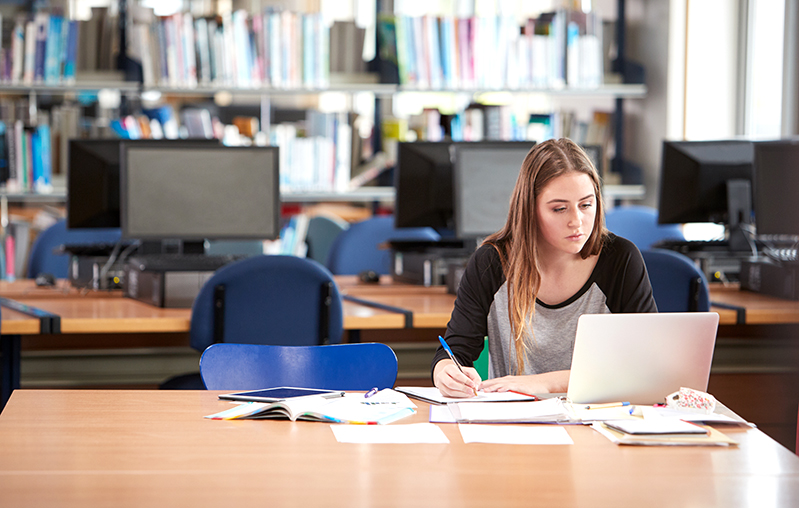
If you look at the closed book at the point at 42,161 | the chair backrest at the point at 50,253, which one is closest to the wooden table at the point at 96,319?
the chair backrest at the point at 50,253

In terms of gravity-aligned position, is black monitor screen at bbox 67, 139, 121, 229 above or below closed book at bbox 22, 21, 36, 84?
below

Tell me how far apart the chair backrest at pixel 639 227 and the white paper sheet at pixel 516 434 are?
2.54m

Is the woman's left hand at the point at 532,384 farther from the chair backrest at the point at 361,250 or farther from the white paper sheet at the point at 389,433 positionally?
the chair backrest at the point at 361,250

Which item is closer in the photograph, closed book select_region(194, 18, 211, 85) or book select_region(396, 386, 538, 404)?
book select_region(396, 386, 538, 404)

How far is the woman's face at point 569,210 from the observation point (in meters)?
1.74

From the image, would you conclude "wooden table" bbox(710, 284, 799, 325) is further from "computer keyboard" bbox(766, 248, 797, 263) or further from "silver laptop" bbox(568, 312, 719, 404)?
"silver laptop" bbox(568, 312, 719, 404)

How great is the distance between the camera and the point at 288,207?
5.20 m

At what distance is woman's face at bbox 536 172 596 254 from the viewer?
5.70ft

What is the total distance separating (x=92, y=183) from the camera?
9.59ft

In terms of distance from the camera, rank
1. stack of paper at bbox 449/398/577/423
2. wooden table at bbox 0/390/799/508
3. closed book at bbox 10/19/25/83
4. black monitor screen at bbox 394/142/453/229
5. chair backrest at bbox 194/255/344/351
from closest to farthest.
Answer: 1. wooden table at bbox 0/390/799/508
2. stack of paper at bbox 449/398/577/423
3. chair backrest at bbox 194/255/344/351
4. black monitor screen at bbox 394/142/453/229
5. closed book at bbox 10/19/25/83

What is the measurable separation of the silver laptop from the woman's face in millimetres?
365

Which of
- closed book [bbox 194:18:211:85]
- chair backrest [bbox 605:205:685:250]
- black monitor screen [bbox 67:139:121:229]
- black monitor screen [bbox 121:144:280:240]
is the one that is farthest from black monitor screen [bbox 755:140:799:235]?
closed book [bbox 194:18:211:85]

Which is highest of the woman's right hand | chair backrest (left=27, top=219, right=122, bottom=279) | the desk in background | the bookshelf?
the bookshelf

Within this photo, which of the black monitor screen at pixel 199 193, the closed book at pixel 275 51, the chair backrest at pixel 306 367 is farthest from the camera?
the closed book at pixel 275 51
